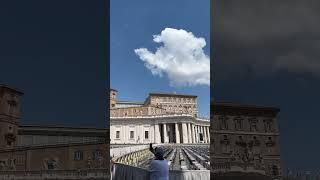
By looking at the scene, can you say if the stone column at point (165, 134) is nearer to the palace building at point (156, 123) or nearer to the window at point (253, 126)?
the palace building at point (156, 123)

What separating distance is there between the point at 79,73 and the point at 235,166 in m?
3.42

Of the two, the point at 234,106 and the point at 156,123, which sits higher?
the point at 156,123

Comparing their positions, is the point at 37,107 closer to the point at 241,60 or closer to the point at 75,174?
the point at 75,174

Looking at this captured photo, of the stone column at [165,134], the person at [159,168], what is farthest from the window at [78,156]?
the stone column at [165,134]

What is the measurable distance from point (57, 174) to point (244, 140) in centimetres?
362

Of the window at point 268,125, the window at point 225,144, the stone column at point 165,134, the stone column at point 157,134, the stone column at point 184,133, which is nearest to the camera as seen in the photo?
the window at point 268,125

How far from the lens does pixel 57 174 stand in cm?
831

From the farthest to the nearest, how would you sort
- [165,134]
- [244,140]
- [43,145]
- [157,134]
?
[157,134]
[165,134]
[244,140]
[43,145]

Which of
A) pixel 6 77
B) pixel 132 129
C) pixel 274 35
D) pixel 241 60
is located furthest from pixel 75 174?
pixel 132 129

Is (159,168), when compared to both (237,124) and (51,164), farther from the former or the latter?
(237,124)

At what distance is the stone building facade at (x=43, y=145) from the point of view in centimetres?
778

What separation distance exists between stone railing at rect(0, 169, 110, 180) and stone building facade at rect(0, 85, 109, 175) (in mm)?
58

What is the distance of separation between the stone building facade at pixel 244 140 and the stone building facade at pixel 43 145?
2126mm

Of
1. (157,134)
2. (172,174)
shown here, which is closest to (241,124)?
(172,174)
